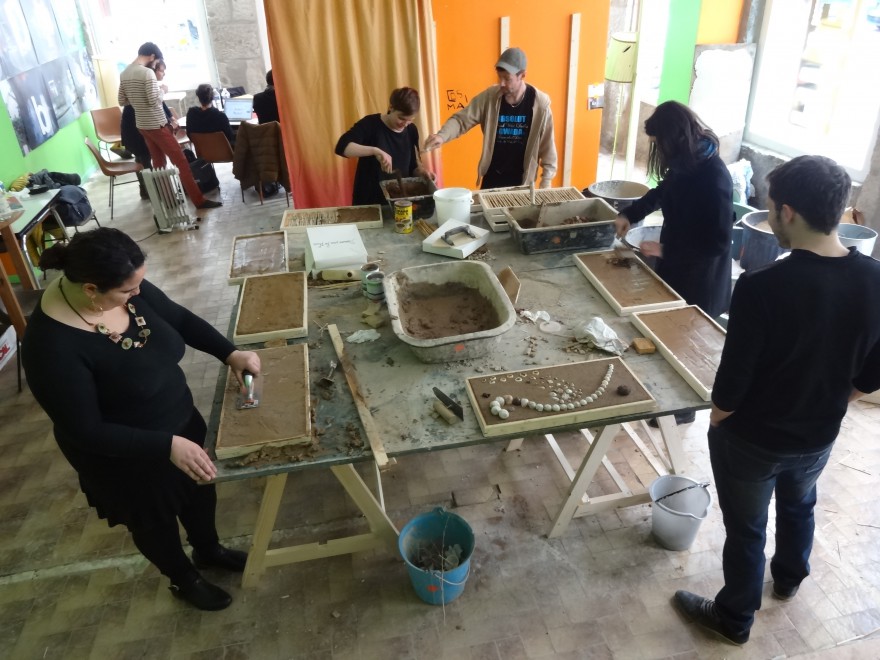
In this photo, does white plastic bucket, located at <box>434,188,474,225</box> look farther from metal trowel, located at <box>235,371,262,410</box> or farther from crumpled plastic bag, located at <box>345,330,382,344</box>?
metal trowel, located at <box>235,371,262,410</box>

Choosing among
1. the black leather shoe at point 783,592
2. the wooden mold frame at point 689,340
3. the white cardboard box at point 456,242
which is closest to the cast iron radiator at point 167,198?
the white cardboard box at point 456,242

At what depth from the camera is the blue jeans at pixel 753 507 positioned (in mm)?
1817

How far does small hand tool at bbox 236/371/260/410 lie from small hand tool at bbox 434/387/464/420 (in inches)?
24.3

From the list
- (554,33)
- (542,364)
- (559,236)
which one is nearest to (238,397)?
(542,364)

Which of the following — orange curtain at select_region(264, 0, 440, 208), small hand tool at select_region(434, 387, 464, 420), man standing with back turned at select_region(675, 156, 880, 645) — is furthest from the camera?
orange curtain at select_region(264, 0, 440, 208)

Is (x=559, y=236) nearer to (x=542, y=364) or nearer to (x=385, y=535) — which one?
(x=542, y=364)

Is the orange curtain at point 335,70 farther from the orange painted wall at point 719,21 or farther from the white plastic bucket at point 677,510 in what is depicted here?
the white plastic bucket at point 677,510

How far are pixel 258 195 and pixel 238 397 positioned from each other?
5687 millimetres

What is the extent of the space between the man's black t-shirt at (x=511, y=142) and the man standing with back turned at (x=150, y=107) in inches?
161

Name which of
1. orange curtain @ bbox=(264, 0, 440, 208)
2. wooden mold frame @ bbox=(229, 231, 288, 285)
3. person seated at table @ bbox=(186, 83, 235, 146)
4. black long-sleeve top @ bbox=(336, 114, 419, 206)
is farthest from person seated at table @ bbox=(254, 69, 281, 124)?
wooden mold frame @ bbox=(229, 231, 288, 285)

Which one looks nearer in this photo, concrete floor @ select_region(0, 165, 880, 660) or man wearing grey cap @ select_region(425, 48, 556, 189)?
concrete floor @ select_region(0, 165, 880, 660)

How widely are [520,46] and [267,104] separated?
3005mm

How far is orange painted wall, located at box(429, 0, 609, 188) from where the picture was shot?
4.63 m

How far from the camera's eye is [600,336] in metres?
2.21
